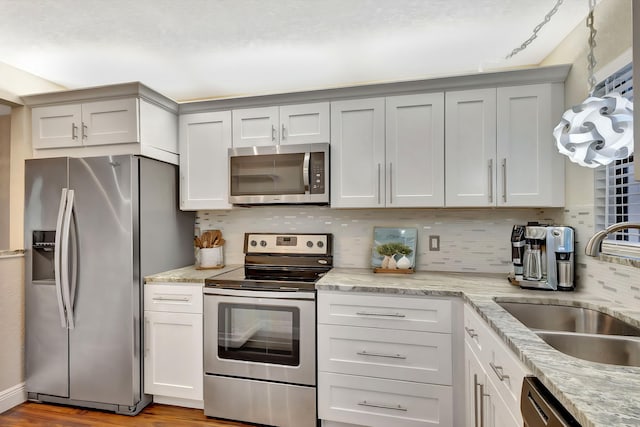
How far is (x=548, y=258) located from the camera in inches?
73.9

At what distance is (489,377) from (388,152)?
1475 mm

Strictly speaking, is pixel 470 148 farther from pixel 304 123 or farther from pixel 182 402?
pixel 182 402

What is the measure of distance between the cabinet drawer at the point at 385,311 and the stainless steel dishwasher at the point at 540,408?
955 mm

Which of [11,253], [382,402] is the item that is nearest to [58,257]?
[11,253]

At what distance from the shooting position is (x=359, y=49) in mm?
2197

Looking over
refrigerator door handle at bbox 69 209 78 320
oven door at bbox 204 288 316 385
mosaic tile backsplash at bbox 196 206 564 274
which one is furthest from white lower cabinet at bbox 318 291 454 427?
Answer: refrigerator door handle at bbox 69 209 78 320

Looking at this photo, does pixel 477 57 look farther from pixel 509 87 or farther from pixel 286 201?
pixel 286 201

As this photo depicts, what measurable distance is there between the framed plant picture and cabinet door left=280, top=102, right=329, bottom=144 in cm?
86

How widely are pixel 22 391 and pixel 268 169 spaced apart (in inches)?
94.4

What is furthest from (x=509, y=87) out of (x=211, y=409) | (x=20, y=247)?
(x=20, y=247)

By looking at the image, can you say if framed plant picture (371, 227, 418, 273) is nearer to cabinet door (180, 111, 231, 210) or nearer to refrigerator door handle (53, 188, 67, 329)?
cabinet door (180, 111, 231, 210)

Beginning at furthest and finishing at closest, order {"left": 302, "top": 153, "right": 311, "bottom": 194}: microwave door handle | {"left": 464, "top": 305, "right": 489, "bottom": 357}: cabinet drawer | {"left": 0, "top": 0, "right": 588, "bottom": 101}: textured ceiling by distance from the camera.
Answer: {"left": 302, "top": 153, "right": 311, "bottom": 194}: microwave door handle → {"left": 0, "top": 0, "right": 588, "bottom": 101}: textured ceiling → {"left": 464, "top": 305, "right": 489, "bottom": 357}: cabinet drawer

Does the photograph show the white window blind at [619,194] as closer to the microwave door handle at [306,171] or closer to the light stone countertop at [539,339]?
the light stone countertop at [539,339]

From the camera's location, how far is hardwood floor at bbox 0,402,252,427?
2.16 m
